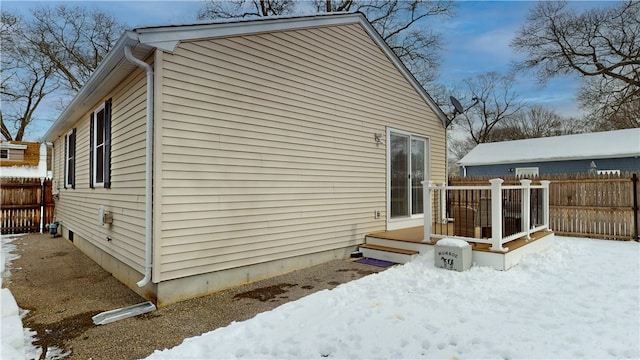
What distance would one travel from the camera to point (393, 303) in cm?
371

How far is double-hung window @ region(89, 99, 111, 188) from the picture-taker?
5.38 meters

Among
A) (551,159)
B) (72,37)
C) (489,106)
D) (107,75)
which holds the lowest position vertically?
(551,159)

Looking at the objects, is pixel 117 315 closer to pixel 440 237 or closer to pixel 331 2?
pixel 440 237

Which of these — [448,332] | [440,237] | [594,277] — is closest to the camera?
[448,332]

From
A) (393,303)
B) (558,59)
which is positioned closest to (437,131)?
(393,303)

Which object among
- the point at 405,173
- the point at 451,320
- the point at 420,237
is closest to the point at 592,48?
the point at 405,173

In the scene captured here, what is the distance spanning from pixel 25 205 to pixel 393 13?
1669cm

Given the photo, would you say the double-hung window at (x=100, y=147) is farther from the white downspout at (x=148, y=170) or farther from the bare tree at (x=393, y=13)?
the bare tree at (x=393, y=13)

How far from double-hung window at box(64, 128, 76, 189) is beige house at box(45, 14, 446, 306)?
1.58ft

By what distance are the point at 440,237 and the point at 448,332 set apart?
2650 mm

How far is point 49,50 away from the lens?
17578mm

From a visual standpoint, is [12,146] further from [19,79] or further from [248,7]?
[248,7]

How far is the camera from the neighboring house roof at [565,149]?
1405cm

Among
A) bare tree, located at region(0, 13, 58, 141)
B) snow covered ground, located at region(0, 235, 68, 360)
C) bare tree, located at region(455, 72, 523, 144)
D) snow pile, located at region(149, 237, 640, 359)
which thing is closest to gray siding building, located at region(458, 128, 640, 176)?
bare tree, located at region(455, 72, 523, 144)
